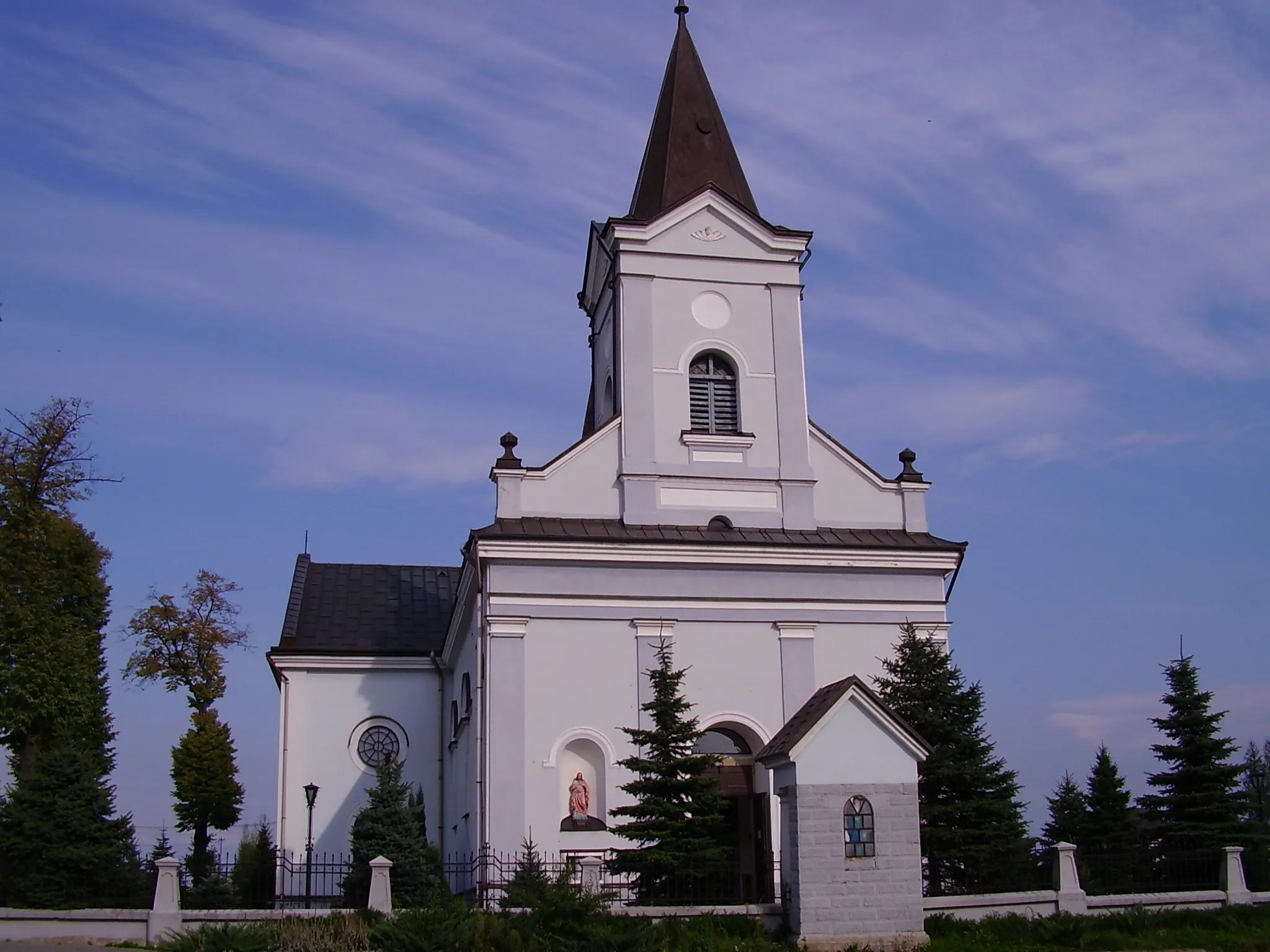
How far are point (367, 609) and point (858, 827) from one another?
2015 centimetres

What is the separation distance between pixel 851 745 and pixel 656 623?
6.23m

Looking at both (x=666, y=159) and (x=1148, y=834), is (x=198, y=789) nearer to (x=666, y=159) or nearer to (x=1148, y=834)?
(x=666, y=159)

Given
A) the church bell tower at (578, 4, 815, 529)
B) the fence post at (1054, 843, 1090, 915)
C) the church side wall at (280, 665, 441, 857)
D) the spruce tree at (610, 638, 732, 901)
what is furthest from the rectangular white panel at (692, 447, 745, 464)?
the church side wall at (280, 665, 441, 857)

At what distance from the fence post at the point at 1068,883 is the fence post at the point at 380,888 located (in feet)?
31.4

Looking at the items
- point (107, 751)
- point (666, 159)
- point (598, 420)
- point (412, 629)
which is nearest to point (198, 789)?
point (107, 751)

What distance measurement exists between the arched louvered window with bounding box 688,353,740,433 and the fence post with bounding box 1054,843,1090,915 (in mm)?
9787

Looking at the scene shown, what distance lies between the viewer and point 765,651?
78.1 ft

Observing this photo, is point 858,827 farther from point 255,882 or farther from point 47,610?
point 47,610

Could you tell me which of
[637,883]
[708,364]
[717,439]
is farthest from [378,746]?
[637,883]

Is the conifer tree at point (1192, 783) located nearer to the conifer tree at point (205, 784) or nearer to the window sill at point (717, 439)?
the window sill at point (717, 439)

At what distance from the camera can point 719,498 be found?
2469cm

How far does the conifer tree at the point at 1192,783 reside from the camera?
22.8m

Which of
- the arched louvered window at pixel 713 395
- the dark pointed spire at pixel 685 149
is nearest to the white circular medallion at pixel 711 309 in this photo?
the arched louvered window at pixel 713 395

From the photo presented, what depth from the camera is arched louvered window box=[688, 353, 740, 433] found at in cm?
2534
